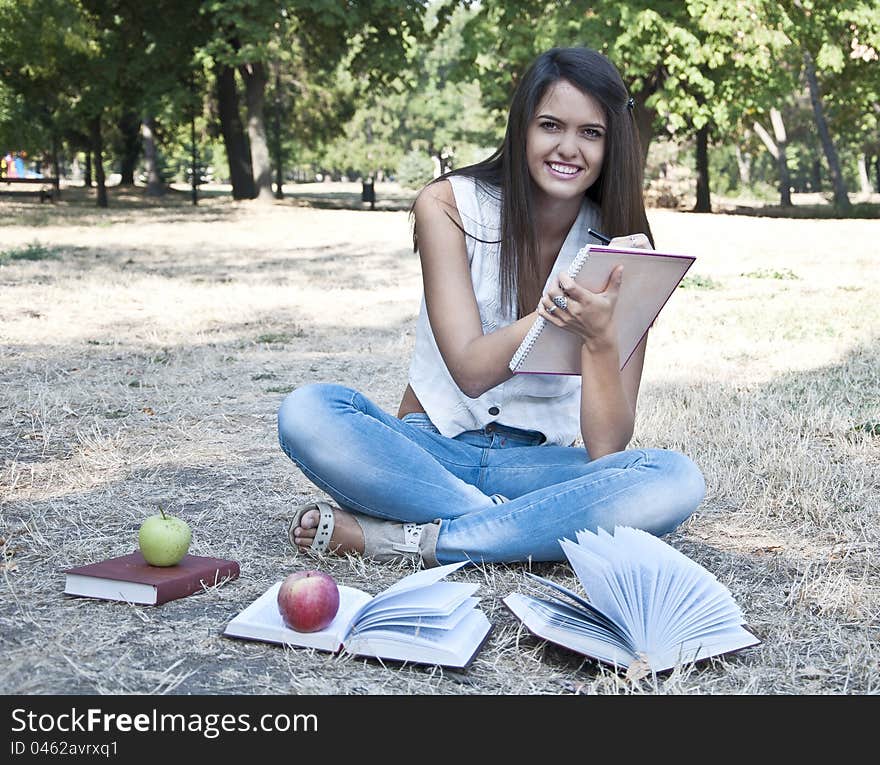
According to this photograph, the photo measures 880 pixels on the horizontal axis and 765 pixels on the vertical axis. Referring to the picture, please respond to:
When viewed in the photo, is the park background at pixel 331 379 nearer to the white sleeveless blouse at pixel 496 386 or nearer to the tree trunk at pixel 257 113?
the white sleeveless blouse at pixel 496 386

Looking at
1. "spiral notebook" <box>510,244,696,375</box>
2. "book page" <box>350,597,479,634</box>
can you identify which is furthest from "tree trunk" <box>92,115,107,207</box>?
"book page" <box>350,597,479,634</box>

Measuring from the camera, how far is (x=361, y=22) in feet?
69.0

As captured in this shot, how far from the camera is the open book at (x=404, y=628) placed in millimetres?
2252

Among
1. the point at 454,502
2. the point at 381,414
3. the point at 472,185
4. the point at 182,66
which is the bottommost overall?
the point at 454,502

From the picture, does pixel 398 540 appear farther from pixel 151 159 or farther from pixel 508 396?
pixel 151 159

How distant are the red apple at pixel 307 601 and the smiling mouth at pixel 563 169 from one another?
135 centimetres

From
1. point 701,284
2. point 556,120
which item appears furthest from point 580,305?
point 701,284

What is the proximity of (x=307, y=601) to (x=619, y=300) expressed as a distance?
1.13 m

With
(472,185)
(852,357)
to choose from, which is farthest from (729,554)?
(852,357)

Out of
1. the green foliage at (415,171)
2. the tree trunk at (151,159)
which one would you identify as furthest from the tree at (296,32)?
the green foliage at (415,171)

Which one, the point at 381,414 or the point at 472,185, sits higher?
the point at 472,185
